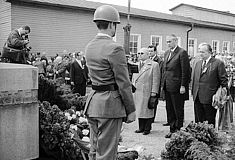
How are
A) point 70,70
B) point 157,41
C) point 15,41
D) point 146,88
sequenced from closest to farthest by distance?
point 15,41
point 146,88
point 70,70
point 157,41

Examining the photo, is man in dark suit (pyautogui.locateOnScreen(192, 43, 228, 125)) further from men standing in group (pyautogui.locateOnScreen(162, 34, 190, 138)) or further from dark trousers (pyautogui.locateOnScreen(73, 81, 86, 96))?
dark trousers (pyautogui.locateOnScreen(73, 81, 86, 96))

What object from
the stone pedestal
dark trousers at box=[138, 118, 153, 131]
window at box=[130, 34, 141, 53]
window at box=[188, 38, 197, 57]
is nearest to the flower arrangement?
the stone pedestal

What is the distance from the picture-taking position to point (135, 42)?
22.8 m

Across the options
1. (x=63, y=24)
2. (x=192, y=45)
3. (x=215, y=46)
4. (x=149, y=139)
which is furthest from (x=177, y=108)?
(x=215, y=46)

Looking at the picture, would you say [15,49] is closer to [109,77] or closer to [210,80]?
[210,80]

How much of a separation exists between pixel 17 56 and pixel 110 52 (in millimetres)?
3993

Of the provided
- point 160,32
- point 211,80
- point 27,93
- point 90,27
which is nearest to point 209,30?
point 160,32

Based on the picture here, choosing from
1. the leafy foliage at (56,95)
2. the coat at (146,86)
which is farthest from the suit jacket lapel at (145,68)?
the leafy foliage at (56,95)

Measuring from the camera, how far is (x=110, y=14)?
357cm

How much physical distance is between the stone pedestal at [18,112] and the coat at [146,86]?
123 inches

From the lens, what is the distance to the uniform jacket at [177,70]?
6.92 metres

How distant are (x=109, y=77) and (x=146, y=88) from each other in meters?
3.69

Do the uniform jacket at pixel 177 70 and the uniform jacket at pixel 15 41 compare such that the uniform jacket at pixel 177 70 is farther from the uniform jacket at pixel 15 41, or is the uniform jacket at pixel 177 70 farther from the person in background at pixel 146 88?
the uniform jacket at pixel 15 41

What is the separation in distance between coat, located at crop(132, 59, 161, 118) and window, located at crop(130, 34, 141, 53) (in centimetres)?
1518
